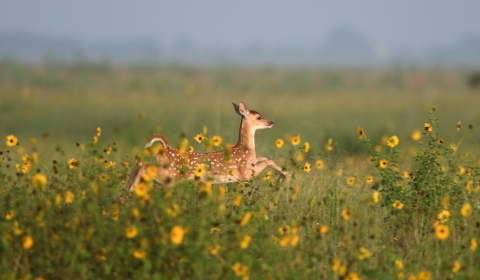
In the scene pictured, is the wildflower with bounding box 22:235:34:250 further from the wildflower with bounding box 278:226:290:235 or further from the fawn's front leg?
the fawn's front leg

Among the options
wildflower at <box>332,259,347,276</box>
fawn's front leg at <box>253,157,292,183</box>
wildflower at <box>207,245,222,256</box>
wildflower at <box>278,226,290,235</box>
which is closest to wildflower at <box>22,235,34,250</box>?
wildflower at <box>207,245,222,256</box>

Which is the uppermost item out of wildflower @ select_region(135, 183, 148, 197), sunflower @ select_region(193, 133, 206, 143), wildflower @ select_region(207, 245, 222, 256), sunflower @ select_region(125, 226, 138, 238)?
sunflower @ select_region(193, 133, 206, 143)

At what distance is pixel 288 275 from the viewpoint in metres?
5.25

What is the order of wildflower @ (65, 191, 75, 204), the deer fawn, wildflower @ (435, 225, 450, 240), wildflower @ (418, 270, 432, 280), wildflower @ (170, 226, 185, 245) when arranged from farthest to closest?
the deer fawn < wildflower @ (65, 191, 75, 204) < wildflower @ (435, 225, 450, 240) < wildflower @ (418, 270, 432, 280) < wildflower @ (170, 226, 185, 245)

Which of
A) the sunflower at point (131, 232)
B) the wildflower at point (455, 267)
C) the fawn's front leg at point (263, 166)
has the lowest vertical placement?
the wildflower at point (455, 267)

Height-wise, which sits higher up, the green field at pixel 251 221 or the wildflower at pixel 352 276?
the green field at pixel 251 221

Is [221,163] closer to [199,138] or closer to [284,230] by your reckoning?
[199,138]

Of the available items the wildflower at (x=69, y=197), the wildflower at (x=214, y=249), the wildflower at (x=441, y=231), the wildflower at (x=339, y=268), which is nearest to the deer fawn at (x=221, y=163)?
the wildflower at (x=69, y=197)

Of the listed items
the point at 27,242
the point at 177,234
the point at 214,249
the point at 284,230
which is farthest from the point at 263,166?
the point at 27,242

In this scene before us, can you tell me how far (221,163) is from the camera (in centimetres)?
737

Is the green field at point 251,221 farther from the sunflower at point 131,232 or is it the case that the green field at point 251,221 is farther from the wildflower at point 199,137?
the wildflower at point 199,137

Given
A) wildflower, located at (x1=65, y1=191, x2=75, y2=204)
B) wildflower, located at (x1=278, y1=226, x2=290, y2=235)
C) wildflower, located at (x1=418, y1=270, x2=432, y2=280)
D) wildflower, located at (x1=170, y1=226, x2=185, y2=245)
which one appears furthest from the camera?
wildflower, located at (x1=278, y1=226, x2=290, y2=235)

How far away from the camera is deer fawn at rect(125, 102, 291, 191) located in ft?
22.7

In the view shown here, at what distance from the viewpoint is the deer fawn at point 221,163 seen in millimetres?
6934
